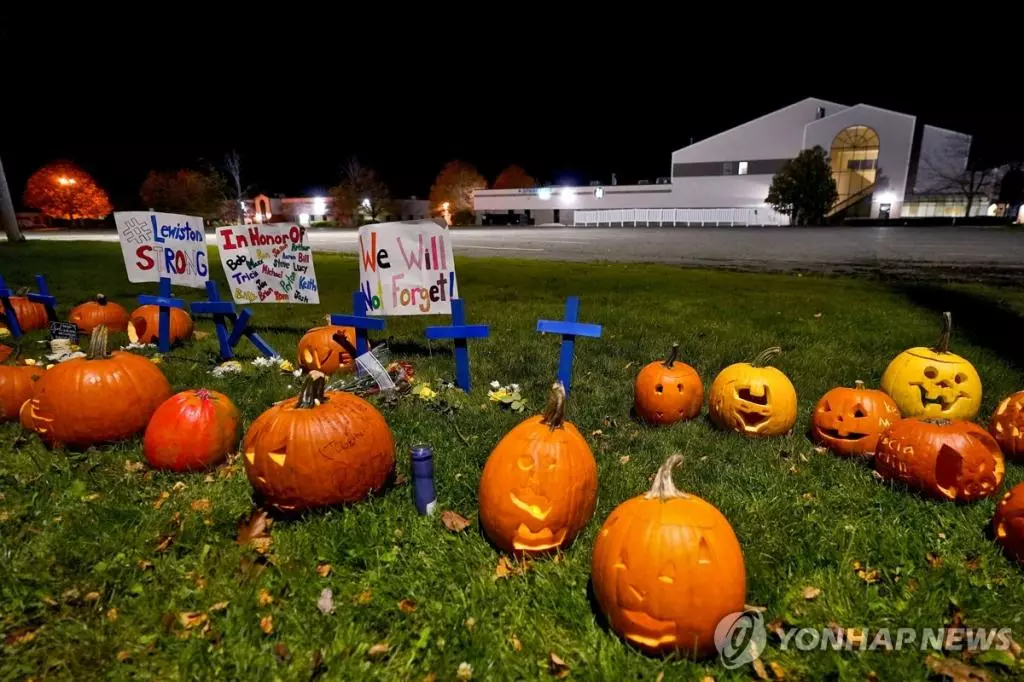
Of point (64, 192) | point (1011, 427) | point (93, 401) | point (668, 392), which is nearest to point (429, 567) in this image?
point (668, 392)

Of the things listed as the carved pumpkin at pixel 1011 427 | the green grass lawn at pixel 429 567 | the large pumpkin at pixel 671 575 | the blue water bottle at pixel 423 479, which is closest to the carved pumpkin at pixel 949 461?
the green grass lawn at pixel 429 567

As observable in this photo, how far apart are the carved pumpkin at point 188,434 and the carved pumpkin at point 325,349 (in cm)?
181

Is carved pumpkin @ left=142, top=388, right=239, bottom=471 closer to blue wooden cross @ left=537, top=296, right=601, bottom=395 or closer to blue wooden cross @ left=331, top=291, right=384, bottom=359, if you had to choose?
blue wooden cross @ left=331, top=291, right=384, bottom=359

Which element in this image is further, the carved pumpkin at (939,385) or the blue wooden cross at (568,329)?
the blue wooden cross at (568,329)

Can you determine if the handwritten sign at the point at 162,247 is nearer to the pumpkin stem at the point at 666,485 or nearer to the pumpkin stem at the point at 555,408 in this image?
the pumpkin stem at the point at 555,408

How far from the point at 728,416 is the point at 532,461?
6.75ft

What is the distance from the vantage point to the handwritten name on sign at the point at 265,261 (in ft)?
19.0

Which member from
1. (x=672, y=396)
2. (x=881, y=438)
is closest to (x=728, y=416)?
(x=672, y=396)

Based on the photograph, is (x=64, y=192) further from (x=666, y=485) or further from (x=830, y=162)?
(x=666, y=485)

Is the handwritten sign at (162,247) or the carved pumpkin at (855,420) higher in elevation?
the handwritten sign at (162,247)

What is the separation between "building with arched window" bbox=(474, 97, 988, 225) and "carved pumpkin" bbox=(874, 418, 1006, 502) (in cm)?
5519

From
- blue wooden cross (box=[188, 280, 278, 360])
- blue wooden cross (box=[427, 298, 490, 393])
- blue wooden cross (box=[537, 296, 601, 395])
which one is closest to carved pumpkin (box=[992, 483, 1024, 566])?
blue wooden cross (box=[537, 296, 601, 395])

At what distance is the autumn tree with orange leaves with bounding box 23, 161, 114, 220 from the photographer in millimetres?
71375

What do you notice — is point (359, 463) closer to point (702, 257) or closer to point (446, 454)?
point (446, 454)
